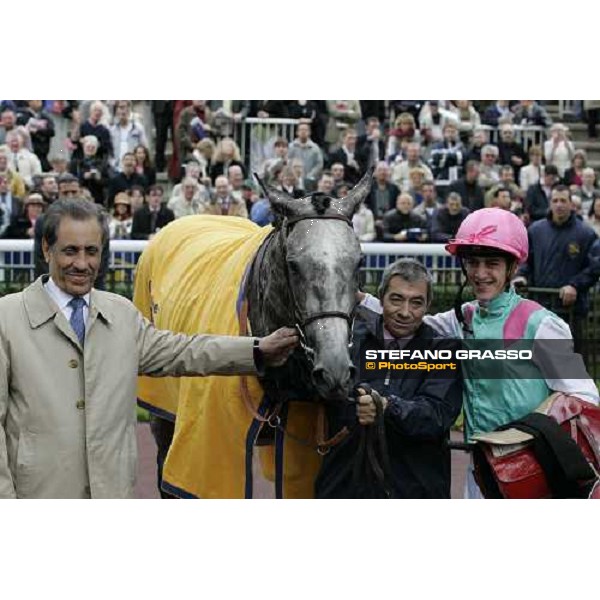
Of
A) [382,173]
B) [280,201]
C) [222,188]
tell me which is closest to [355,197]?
[280,201]

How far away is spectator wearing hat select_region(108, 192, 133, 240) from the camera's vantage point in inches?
406

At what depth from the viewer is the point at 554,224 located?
8.45 meters

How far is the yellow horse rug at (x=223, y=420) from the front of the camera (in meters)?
5.89

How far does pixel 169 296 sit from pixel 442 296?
132 cm

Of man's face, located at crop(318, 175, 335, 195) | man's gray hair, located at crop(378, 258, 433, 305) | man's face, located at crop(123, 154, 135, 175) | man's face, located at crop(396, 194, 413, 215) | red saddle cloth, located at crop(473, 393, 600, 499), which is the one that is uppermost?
man's face, located at crop(123, 154, 135, 175)

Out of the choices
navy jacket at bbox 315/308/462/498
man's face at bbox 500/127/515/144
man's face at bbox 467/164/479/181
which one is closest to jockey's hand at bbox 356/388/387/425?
navy jacket at bbox 315/308/462/498

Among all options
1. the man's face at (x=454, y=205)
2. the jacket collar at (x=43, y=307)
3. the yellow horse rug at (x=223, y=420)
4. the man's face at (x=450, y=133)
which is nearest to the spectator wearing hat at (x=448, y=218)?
the man's face at (x=454, y=205)

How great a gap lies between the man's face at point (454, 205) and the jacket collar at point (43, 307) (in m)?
5.47

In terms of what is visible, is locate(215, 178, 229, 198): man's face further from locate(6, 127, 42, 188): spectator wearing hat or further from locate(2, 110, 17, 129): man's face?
locate(2, 110, 17, 129): man's face

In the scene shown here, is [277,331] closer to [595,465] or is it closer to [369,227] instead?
[595,465]

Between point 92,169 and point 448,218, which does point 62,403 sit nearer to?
point 448,218

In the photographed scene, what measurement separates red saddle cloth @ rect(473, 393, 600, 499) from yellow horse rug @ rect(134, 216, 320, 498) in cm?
79

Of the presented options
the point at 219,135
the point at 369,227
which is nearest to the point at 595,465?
the point at 369,227

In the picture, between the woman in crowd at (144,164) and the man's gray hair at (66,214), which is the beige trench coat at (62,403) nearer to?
the man's gray hair at (66,214)
